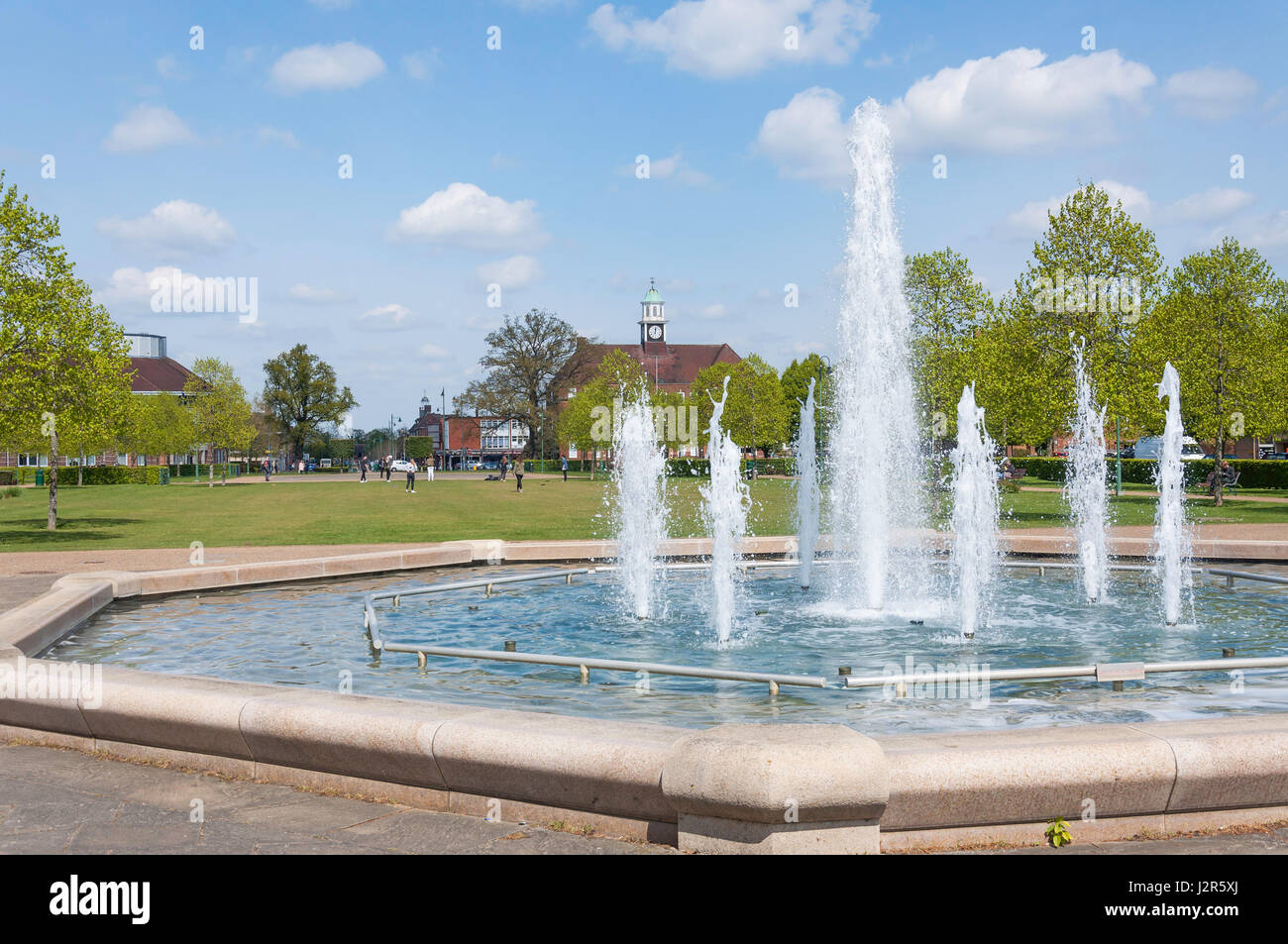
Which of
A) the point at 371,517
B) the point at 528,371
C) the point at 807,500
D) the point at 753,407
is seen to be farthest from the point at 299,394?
the point at 807,500

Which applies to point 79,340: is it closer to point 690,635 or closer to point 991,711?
point 690,635

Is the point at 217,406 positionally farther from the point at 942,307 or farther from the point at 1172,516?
the point at 1172,516

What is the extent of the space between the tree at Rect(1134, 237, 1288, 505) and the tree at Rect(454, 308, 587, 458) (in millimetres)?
76582

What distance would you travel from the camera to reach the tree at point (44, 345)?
2497cm

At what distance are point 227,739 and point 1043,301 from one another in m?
32.8

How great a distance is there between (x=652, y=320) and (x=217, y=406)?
95.9 m

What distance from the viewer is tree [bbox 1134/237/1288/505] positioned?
3906 cm

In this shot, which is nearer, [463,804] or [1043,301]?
[463,804]

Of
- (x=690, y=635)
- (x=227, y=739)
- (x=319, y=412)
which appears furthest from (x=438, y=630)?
(x=319, y=412)

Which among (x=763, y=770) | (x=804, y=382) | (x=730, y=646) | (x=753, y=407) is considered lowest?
(x=730, y=646)

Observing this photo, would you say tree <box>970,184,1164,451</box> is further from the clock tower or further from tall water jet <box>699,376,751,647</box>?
the clock tower

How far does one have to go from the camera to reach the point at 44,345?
83.0ft
